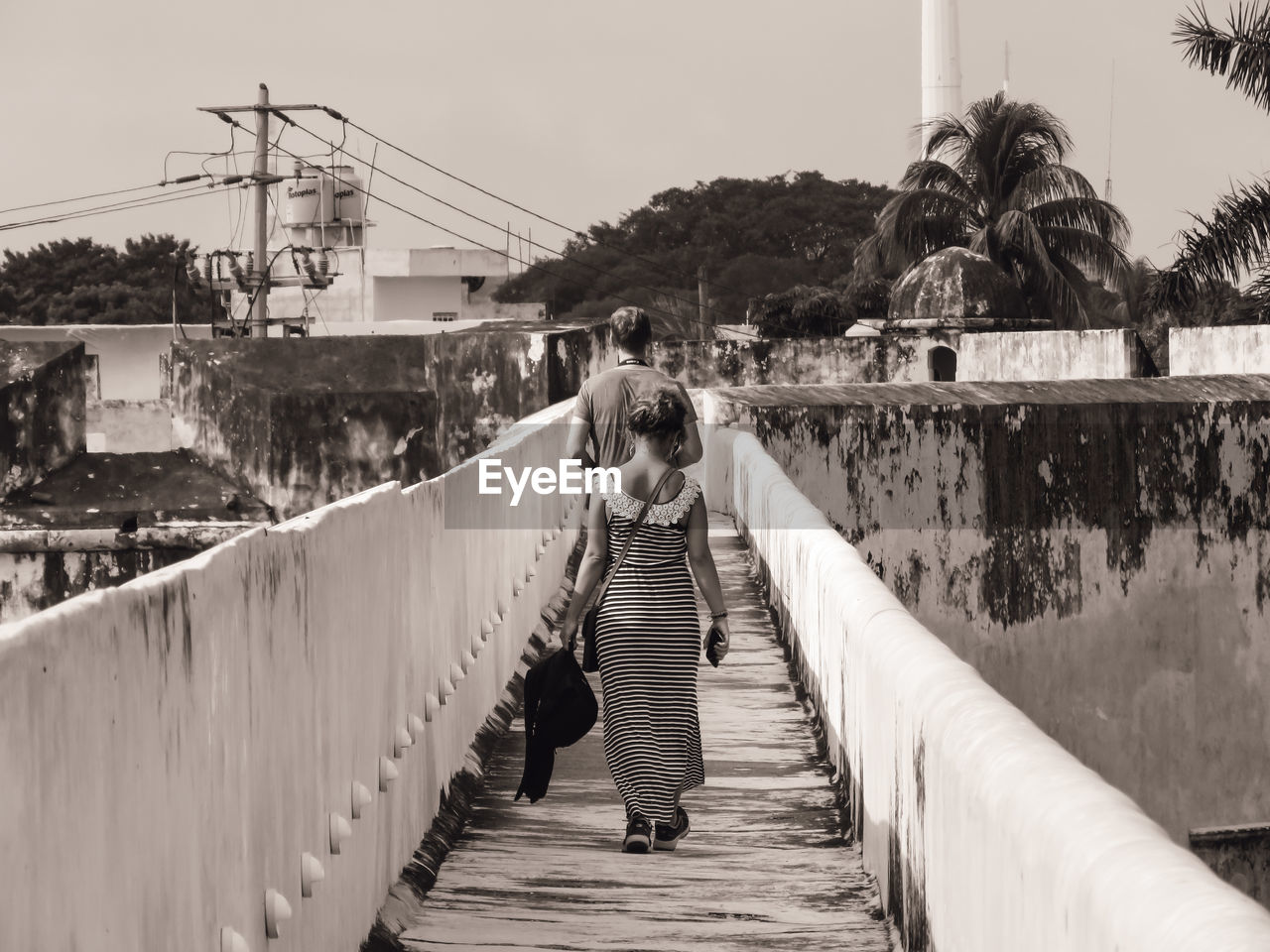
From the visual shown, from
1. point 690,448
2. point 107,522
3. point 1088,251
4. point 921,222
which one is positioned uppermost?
point 921,222

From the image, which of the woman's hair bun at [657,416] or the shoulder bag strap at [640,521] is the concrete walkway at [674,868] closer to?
the shoulder bag strap at [640,521]

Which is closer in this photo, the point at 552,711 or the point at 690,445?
the point at 552,711

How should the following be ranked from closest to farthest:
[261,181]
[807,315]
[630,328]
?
[630,328], [261,181], [807,315]

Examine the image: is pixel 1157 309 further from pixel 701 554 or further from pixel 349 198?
pixel 349 198

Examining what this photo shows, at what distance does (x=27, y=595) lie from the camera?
16.1 metres

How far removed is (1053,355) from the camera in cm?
2216

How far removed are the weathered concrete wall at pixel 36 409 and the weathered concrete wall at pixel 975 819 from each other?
1215 cm

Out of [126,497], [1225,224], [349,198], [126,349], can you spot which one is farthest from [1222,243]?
Answer: [349,198]

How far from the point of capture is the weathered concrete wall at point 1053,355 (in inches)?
838

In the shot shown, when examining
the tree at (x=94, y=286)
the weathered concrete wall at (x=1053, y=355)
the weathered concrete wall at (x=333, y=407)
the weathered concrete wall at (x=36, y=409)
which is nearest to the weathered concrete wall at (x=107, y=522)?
the weathered concrete wall at (x=36, y=409)

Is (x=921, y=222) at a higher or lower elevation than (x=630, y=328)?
higher

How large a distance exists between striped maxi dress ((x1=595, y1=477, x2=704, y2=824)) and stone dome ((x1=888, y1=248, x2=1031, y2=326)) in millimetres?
18098

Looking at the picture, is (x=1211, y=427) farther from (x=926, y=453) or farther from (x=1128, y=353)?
(x=1128, y=353)

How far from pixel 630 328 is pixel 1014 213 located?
2957cm
